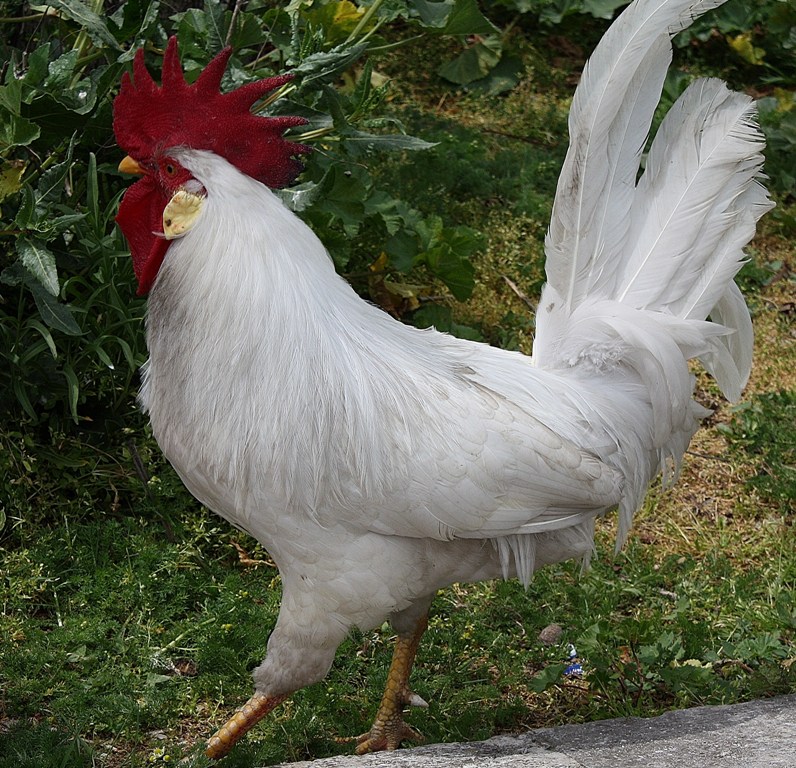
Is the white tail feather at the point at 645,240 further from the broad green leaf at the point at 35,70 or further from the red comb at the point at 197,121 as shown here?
the broad green leaf at the point at 35,70

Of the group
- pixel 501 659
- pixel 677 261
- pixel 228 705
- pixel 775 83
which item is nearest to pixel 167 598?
pixel 228 705

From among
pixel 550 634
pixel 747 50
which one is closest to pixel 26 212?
pixel 550 634

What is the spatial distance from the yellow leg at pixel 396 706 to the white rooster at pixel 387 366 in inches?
14.4

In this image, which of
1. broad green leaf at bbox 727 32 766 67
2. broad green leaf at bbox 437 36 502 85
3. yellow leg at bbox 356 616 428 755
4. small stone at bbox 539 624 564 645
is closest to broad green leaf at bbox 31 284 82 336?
yellow leg at bbox 356 616 428 755

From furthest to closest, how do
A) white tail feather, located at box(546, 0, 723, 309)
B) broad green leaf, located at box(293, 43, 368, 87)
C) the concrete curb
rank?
broad green leaf, located at box(293, 43, 368, 87)
white tail feather, located at box(546, 0, 723, 309)
the concrete curb

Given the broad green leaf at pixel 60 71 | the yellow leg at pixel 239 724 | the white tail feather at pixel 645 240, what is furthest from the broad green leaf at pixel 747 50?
the yellow leg at pixel 239 724

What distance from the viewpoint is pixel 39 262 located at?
13.6 ft

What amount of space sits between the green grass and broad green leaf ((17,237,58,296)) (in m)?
0.94

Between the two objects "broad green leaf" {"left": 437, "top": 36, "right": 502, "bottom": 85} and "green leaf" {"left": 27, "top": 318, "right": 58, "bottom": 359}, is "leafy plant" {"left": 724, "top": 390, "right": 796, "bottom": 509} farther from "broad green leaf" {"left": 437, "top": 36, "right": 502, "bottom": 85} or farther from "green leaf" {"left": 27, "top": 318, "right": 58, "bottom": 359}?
"broad green leaf" {"left": 437, "top": 36, "right": 502, "bottom": 85}

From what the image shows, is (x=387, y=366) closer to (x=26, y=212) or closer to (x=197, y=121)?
(x=197, y=121)

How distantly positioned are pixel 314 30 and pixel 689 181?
2004 mm

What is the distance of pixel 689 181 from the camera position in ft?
12.0

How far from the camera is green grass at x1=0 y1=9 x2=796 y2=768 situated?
154 inches

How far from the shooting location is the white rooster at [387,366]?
3.25 metres
